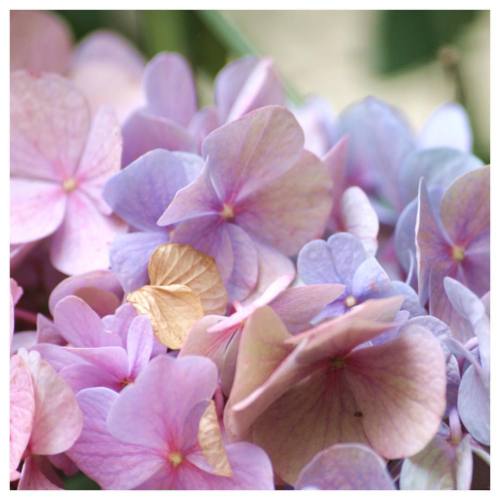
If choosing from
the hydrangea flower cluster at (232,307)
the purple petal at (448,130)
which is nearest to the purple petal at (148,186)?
the hydrangea flower cluster at (232,307)

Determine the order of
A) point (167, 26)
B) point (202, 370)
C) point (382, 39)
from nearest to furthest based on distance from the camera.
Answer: point (202, 370)
point (167, 26)
point (382, 39)

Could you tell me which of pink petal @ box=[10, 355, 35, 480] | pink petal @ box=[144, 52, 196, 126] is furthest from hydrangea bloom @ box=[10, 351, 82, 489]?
pink petal @ box=[144, 52, 196, 126]

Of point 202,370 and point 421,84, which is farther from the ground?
point 421,84

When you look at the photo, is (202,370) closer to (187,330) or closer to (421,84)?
(187,330)

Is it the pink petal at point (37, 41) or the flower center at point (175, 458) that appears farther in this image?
the pink petal at point (37, 41)

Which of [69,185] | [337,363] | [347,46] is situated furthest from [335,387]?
[347,46]

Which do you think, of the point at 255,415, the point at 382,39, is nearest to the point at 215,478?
the point at 255,415

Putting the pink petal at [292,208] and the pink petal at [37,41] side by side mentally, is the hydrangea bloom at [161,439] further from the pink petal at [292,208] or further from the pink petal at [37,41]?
the pink petal at [37,41]
